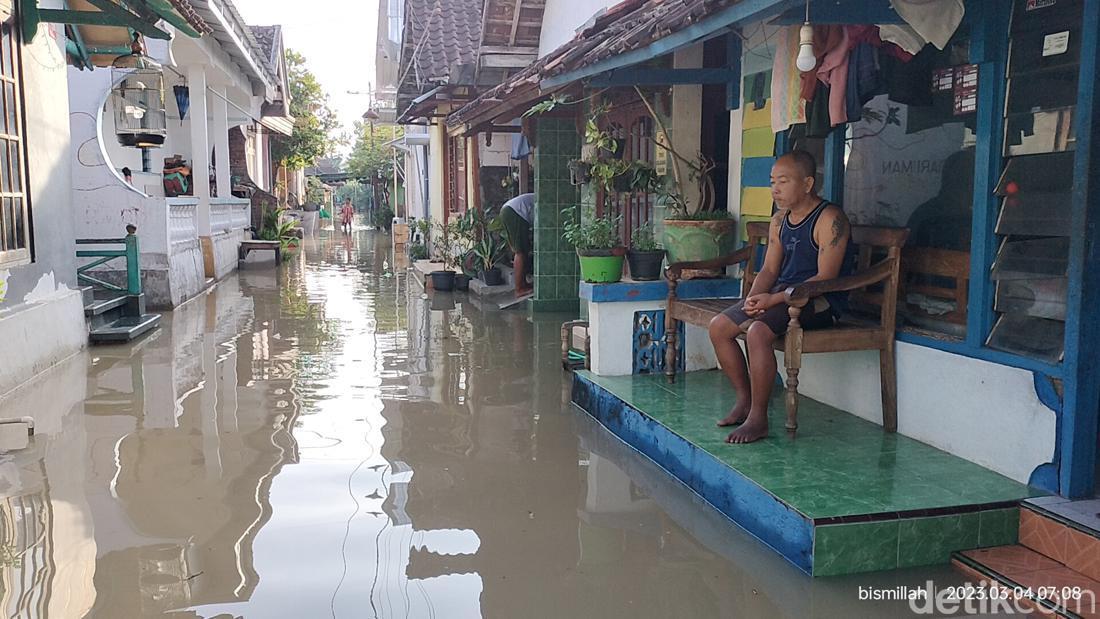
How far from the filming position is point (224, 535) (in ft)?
12.8

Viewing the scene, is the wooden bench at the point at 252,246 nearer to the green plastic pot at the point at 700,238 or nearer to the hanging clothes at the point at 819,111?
the green plastic pot at the point at 700,238

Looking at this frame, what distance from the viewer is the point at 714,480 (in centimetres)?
422

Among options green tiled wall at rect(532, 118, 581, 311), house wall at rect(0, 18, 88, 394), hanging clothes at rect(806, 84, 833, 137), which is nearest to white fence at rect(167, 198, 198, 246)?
house wall at rect(0, 18, 88, 394)

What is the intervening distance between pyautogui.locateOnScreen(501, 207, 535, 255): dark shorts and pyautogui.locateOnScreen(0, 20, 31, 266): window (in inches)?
214

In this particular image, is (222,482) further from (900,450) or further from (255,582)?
(900,450)

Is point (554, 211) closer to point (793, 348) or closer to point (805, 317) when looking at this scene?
point (805, 317)

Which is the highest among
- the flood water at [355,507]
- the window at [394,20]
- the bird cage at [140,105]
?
the window at [394,20]

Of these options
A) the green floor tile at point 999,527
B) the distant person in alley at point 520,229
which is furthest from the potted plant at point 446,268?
the green floor tile at point 999,527

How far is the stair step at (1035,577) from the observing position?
3.06m

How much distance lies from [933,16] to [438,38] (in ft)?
37.5

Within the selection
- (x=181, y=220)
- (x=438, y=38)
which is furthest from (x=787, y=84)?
(x=438, y=38)

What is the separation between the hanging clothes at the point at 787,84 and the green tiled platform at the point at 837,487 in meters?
1.67

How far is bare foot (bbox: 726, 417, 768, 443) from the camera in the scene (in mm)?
4410

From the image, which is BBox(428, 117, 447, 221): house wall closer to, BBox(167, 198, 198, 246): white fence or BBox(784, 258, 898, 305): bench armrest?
BBox(167, 198, 198, 246): white fence
